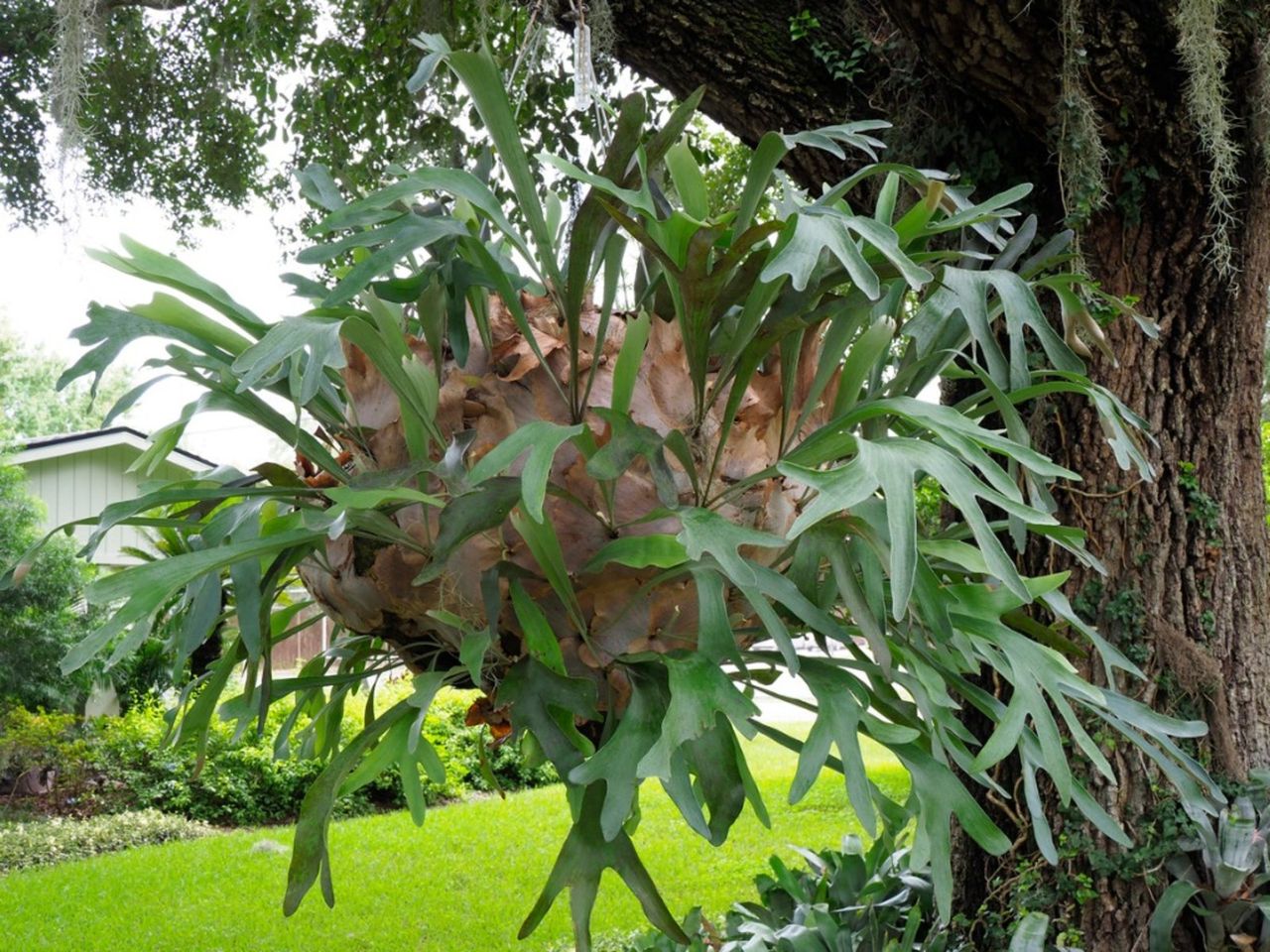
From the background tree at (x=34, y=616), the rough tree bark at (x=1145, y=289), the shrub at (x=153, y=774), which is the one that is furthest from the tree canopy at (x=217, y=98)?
the shrub at (x=153, y=774)

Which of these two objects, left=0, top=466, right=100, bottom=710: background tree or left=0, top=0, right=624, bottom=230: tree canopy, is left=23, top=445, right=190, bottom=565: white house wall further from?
left=0, top=0, right=624, bottom=230: tree canopy

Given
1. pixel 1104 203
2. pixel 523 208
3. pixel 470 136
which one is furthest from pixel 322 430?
pixel 470 136

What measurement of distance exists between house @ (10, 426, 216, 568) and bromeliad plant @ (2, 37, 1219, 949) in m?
7.09

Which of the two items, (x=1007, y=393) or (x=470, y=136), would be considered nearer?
(x=1007, y=393)

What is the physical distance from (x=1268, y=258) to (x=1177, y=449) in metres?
0.38

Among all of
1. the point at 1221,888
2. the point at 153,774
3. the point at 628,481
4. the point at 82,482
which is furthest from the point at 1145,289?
the point at 82,482

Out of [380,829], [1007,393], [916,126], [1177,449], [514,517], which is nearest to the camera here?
[514,517]

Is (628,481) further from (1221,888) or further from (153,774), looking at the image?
(153,774)

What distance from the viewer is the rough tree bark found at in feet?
5.74

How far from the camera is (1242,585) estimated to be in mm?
1884

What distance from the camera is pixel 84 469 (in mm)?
8172

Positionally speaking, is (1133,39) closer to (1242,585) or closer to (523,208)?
(1242,585)

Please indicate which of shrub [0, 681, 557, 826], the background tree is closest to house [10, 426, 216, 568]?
shrub [0, 681, 557, 826]

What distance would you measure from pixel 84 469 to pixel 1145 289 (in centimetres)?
790
